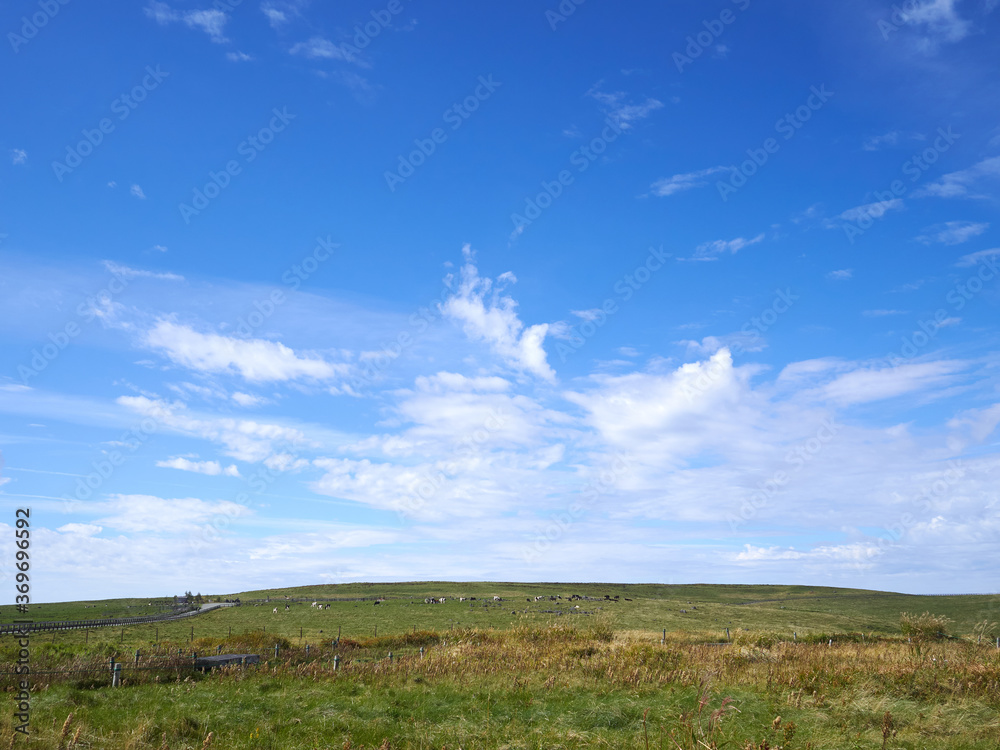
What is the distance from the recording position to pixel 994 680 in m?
15.9

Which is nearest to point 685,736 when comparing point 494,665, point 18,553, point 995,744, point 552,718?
point 552,718

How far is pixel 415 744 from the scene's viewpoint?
1105 cm

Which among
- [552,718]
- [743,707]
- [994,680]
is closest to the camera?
[552,718]

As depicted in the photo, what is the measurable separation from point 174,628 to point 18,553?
56.3 m

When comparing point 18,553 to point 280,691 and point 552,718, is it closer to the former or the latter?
point 280,691

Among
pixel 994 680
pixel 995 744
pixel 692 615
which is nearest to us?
pixel 995 744

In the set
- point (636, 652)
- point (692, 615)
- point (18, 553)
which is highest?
point (18, 553)

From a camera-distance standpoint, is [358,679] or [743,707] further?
[358,679]

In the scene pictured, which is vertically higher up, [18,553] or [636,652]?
[18,553]

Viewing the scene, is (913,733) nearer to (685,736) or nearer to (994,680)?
(685,736)

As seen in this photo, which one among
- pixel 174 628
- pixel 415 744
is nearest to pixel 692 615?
pixel 174 628

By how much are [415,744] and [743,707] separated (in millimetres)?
7942

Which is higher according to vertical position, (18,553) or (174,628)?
(18,553)

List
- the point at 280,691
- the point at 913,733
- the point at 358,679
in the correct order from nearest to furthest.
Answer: the point at 913,733 < the point at 280,691 < the point at 358,679
